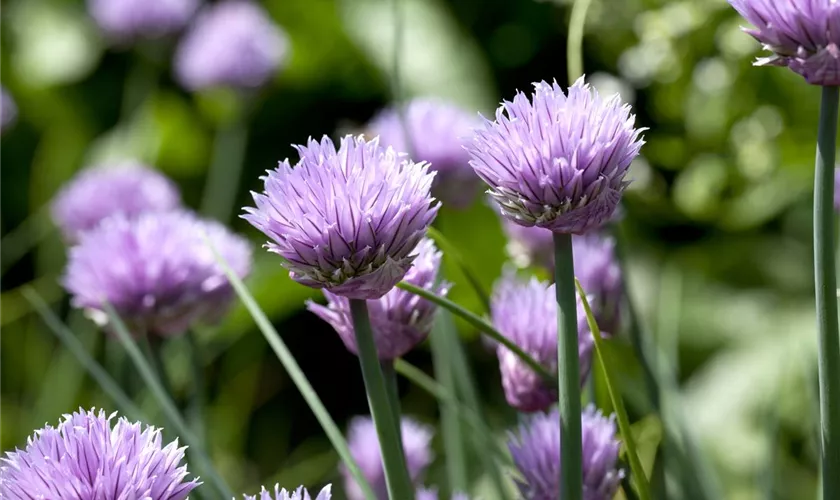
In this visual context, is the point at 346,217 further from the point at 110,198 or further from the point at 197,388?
the point at 110,198

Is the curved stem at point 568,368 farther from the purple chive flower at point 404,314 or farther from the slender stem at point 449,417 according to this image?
the slender stem at point 449,417

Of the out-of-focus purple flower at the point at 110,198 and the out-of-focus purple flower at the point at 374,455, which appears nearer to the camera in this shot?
the out-of-focus purple flower at the point at 374,455

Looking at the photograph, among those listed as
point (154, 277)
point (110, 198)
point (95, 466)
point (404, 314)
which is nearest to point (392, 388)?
point (404, 314)

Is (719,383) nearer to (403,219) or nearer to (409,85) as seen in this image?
(409,85)

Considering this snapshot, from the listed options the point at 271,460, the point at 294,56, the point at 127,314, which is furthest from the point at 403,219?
the point at 294,56

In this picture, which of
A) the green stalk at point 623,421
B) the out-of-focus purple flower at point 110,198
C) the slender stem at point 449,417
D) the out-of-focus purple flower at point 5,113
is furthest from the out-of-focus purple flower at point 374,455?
the out-of-focus purple flower at point 5,113

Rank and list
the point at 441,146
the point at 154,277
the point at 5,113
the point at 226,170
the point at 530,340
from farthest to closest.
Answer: the point at 226,170 → the point at 5,113 → the point at 441,146 → the point at 154,277 → the point at 530,340
